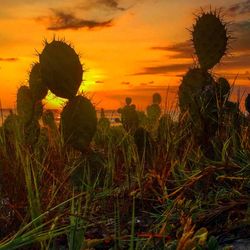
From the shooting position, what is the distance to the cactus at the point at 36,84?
4785mm

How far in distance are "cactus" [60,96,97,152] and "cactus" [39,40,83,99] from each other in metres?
0.10

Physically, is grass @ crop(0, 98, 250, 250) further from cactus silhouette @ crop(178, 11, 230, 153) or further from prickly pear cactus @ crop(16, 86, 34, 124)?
prickly pear cactus @ crop(16, 86, 34, 124)

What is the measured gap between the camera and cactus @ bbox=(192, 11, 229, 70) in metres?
4.15

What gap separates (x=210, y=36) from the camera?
419 centimetres

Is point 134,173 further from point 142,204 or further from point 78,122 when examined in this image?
point 142,204

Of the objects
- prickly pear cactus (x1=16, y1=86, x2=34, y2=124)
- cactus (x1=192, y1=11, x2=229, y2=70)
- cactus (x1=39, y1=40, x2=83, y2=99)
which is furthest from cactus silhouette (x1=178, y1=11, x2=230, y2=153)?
prickly pear cactus (x1=16, y1=86, x2=34, y2=124)

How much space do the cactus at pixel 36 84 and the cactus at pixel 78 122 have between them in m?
1.13

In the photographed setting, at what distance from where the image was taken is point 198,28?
13.7 feet

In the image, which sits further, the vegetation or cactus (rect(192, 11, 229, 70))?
cactus (rect(192, 11, 229, 70))

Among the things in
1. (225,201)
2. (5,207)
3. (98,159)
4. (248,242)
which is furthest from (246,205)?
(98,159)

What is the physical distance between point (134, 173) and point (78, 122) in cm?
50

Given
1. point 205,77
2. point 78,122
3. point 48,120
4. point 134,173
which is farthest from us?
point 48,120

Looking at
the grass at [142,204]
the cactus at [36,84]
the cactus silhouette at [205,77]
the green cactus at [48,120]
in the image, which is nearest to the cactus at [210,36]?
the cactus silhouette at [205,77]

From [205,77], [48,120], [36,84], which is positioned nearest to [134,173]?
[205,77]
